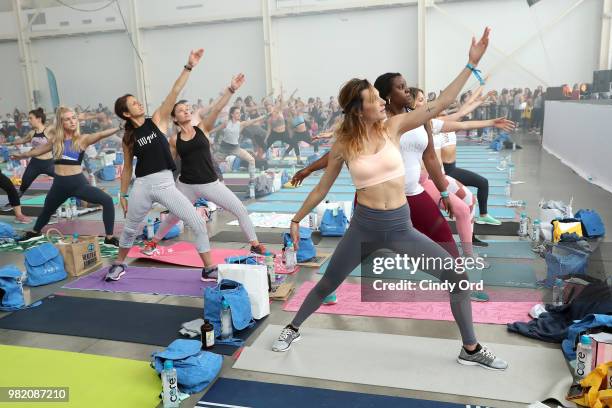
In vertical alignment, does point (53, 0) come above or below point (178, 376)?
above

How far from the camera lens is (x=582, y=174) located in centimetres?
1075

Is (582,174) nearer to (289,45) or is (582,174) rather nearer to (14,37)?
(289,45)

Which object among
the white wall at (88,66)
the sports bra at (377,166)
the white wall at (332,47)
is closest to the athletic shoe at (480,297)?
the sports bra at (377,166)

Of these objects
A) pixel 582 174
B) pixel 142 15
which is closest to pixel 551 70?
pixel 582 174

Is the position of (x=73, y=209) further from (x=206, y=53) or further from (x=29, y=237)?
(x=206, y=53)

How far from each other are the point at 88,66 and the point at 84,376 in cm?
1237

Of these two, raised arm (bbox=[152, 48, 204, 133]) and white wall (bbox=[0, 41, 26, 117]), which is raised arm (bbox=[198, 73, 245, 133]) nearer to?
raised arm (bbox=[152, 48, 204, 133])

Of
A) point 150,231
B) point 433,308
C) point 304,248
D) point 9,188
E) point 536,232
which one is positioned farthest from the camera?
point 9,188

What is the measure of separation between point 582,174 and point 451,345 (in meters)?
8.58

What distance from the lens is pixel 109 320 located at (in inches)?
173

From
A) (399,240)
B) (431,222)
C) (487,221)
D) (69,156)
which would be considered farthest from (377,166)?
(69,156)

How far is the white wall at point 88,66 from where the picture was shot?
13.7 m

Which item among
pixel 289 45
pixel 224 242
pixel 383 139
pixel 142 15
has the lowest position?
pixel 224 242

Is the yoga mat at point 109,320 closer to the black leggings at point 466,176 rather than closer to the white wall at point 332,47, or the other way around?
the black leggings at point 466,176
